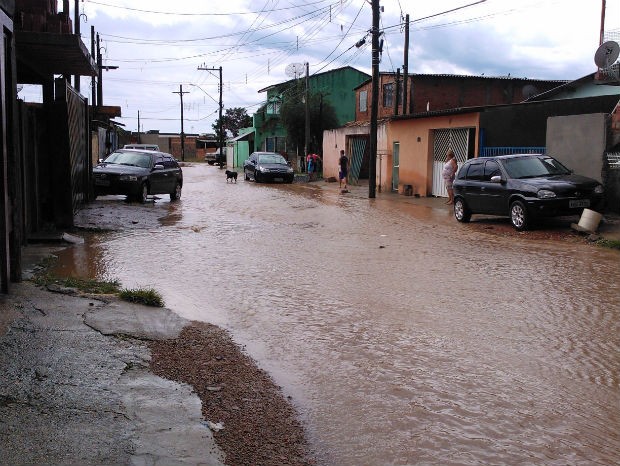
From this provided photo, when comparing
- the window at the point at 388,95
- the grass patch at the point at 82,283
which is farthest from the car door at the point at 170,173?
the window at the point at 388,95

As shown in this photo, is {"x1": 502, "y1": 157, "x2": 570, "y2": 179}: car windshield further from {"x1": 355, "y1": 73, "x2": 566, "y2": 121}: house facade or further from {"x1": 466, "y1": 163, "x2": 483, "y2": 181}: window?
{"x1": 355, "y1": 73, "x2": 566, "y2": 121}: house facade

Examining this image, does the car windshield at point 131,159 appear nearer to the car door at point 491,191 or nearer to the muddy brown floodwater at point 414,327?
the muddy brown floodwater at point 414,327

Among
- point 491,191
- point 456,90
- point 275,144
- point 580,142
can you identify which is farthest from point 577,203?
point 275,144

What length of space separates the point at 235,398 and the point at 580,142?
13.7 metres

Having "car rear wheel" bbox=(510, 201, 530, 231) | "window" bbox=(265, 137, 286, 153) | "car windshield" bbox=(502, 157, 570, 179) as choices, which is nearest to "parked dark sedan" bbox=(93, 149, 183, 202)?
"car windshield" bbox=(502, 157, 570, 179)

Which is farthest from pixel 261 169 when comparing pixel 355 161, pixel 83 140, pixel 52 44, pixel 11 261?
pixel 11 261

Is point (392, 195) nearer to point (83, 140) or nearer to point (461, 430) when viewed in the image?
point (83, 140)

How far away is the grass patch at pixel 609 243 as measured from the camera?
1211 cm

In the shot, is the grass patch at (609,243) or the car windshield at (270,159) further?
the car windshield at (270,159)

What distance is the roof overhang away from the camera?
31.3 ft

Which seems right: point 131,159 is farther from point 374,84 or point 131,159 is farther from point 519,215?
point 519,215

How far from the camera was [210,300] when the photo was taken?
791 cm

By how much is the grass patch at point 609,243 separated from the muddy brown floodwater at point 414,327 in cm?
31

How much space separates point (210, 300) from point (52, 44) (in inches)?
190
